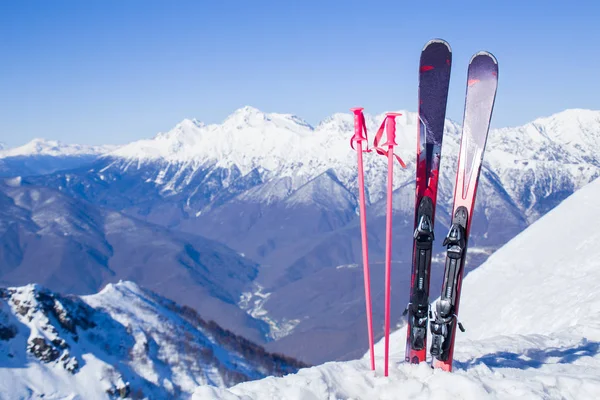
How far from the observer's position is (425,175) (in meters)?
12.6

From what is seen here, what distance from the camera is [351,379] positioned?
1074 cm

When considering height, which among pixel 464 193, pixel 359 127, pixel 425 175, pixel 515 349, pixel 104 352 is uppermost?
pixel 359 127

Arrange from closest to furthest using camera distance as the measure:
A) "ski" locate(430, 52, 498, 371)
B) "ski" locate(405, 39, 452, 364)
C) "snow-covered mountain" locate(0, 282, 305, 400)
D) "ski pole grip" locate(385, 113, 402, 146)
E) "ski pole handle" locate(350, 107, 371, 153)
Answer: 1. "ski pole grip" locate(385, 113, 402, 146)
2. "ski pole handle" locate(350, 107, 371, 153)
3. "ski" locate(430, 52, 498, 371)
4. "ski" locate(405, 39, 452, 364)
5. "snow-covered mountain" locate(0, 282, 305, 400)

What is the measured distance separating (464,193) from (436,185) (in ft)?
2.36

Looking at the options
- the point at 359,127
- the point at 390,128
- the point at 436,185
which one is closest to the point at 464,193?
the point at 436,185

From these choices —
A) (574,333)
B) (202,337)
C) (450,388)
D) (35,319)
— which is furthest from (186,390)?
(450,388)

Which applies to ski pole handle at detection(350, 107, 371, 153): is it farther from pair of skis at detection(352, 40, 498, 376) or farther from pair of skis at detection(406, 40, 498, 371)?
pair of skis at detection(406, 40, 498, 371)

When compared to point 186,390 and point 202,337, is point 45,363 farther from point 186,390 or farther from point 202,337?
point 202,337

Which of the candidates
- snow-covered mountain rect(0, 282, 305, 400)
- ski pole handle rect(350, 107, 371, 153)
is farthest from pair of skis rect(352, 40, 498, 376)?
snow-covered mountain rect(0, 282, 305, 400)

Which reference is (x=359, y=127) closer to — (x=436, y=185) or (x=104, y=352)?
(x=436, y=185)

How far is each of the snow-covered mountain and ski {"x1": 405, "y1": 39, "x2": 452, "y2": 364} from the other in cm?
5703

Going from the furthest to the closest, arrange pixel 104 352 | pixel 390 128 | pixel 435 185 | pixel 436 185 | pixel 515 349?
pixel 104 352
pixel 515 349
pixel 436 185
pixel 435 185
pixel 390 128

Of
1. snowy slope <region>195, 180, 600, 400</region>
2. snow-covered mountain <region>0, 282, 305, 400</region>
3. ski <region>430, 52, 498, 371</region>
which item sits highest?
ski <region>430, 52, 498, 371</region>

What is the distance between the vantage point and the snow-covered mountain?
60062 millimetres
